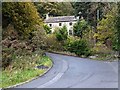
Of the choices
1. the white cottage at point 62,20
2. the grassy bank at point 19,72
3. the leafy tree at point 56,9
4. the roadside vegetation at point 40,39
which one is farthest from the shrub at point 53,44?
the grassy bank at point 19,72

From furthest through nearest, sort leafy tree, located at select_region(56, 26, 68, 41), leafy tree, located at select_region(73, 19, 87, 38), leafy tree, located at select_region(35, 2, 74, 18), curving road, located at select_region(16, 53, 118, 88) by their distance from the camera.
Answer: leafy tree, located at select_region(35, 2, 74, 18) < leafy tree, located at select_region(73, 19, 87, 38) < leafy tree, located at select_region(56, 26, 68, 41) < curving road, located at select_region(16, 53, 118, 88)

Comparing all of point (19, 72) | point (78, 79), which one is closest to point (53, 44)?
point (19, 72)

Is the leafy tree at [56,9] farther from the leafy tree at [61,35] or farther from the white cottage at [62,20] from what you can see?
the leafy tree at [61,35]

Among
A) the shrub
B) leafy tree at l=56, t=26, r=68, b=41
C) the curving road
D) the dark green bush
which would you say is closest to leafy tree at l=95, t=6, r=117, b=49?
the dark green bush

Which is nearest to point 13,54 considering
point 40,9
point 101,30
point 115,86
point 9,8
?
point 9,8

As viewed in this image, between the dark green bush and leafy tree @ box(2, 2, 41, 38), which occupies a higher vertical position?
leafy tree @ box(2, 2, 41, 38)

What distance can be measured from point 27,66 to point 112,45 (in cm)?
732

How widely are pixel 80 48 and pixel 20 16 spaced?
5255mm

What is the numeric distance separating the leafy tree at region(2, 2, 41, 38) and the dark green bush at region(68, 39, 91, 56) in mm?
3940

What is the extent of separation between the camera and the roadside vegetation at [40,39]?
10.9m

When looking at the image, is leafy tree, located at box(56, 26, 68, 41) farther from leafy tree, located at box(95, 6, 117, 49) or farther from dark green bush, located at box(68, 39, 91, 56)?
leafy tree, located at box(95, 6, 117, 49)

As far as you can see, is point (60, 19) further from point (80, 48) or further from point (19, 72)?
point (19, 72)

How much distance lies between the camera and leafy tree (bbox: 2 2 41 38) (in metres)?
13.4

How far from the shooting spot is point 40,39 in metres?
15.8
